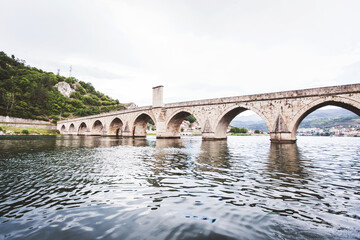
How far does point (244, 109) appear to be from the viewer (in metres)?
24.2

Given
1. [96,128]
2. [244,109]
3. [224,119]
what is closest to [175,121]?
[224,119]

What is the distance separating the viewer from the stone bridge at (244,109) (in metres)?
17.5

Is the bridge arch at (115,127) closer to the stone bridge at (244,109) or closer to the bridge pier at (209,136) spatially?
the stone bridge at (244,109)

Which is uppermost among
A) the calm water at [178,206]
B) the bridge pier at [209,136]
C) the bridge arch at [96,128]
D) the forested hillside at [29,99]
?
the forested hillside at [29,99]

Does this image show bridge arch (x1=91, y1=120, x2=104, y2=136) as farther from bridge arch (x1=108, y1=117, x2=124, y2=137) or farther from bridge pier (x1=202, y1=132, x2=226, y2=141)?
bridge pier (x1=202, y1=132, x2=226, y2=141)

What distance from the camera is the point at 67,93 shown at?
354ft

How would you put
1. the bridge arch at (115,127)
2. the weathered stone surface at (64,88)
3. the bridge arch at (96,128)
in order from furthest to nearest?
the weathered stone surface at (64,88), the bridge arch at (96,128), the bridge arch at (115,127)

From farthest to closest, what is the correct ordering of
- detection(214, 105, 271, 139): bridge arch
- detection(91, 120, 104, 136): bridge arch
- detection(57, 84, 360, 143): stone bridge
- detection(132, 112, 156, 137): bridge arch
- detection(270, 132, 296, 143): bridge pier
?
1. detection(91, 120, 104, 136): bridge arch
2. detection(132, 112, 156, 137): bridge arch
3. detection(214, 105, 271, 139): bridge arch
4. detection(270, 132, 296, 143): bridge pier
5. detection(57, 84, 360, 143): stone bridge

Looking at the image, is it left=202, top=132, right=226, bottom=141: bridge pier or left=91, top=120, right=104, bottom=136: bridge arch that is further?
left=91, top=120, right=104, bottom=136: bridge arch

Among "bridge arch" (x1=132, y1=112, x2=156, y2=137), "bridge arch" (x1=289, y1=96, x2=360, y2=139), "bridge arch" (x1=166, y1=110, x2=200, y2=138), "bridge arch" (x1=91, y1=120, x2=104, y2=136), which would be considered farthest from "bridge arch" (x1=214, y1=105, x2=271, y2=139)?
"bridge arch" (x1=91, y1=120, x2=104, y2=136)

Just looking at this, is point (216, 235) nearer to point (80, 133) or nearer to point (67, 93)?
point (80, 133)

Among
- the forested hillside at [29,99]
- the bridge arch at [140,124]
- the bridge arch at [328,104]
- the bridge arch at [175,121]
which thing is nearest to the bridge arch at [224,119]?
the bridge arch at [328,104]

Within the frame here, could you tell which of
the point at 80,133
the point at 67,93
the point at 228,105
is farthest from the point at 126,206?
the point at 67,93

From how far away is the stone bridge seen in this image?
17494 mm
